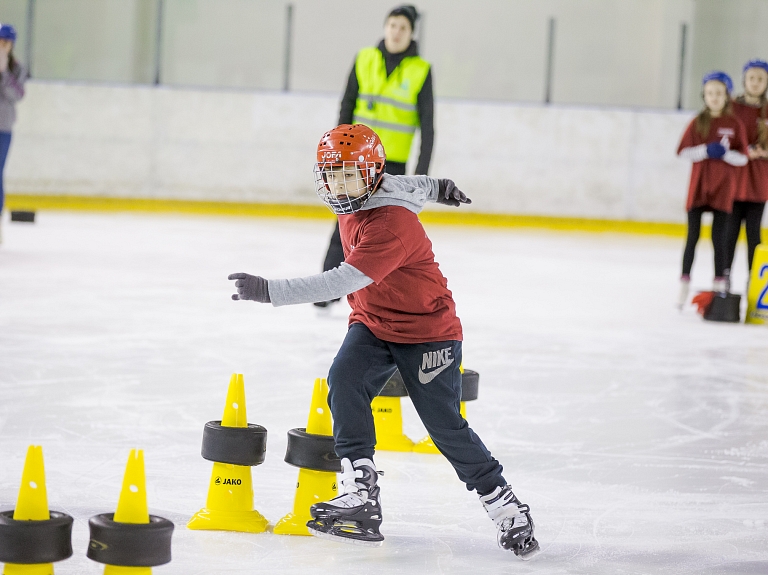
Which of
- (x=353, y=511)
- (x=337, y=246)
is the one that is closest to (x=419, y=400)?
(x=353, y=511)

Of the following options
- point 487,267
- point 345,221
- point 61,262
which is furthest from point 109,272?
point 345,221

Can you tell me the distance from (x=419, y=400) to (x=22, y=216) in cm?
799

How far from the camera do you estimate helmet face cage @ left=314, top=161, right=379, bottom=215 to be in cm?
236

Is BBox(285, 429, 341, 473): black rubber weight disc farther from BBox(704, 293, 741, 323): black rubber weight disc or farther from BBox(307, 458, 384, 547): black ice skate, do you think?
BBox(704, 293, 741, 323): black rubber weight disc

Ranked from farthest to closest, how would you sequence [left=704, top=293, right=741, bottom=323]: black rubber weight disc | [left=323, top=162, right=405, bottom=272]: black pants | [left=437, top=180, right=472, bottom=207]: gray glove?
[left=704, top=293, right=741, bottom=323]: black rubber weight disc, [left=323, top=162, right=405, bottom=272]: black pants, [left=437, top=180, right=472, bottom=207]: gray glove

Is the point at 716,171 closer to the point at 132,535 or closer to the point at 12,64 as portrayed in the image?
the point at 12,64

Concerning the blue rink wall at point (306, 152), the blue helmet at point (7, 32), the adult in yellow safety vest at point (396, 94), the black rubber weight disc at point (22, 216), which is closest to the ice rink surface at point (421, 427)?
the adult in yellow safety vest at point (396, 94)

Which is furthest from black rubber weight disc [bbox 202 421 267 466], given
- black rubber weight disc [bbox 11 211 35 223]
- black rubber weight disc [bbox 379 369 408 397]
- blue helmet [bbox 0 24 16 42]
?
black rubber weight disc [bbox 11 211 35 223]

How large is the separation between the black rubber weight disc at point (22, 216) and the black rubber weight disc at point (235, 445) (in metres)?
7.82

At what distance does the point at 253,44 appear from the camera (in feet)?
46.2

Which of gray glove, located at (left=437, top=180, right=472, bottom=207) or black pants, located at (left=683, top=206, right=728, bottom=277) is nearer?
gray glove, located at (left=437, top=180, right=472, bottom=207)

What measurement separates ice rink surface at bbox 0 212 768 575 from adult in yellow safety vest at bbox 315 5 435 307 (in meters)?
0.91

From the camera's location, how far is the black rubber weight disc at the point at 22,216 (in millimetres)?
9719

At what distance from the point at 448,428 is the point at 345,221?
0.52m
